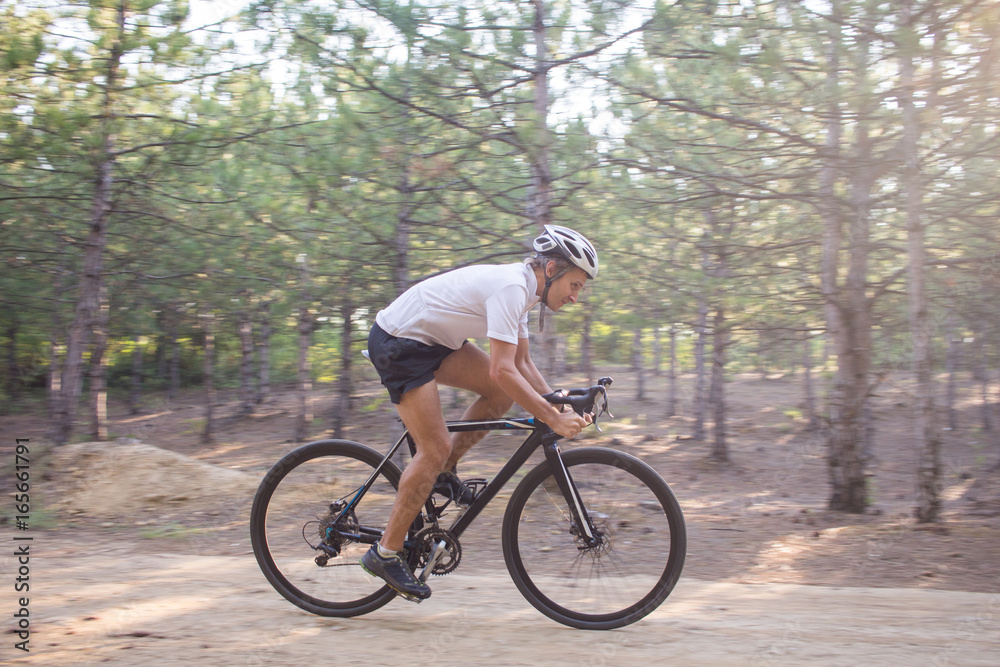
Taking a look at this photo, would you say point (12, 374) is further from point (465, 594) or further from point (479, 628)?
point (479, 628)

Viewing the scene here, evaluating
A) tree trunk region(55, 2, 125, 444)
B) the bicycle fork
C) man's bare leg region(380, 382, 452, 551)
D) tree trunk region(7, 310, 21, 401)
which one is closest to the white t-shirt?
man's bare leg region(380, 382, 452, 551)

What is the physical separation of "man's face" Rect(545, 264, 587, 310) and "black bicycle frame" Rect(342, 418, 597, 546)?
59 centimetres

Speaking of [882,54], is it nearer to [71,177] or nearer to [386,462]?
[386,462]

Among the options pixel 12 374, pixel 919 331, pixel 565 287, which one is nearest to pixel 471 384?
pixel 565 287

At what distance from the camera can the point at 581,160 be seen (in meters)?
7.11

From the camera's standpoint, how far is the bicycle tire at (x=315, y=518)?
3658 millimetres

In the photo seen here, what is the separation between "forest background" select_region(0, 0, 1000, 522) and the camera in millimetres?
6117

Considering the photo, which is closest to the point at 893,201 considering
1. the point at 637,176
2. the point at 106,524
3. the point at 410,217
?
the point at 637,176

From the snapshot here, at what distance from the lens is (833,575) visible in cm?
481

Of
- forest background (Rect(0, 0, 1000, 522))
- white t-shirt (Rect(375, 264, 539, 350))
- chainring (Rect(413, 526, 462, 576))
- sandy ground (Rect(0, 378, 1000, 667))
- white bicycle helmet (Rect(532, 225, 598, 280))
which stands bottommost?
sandy ground (Rect(0, 378, 1000, 667))

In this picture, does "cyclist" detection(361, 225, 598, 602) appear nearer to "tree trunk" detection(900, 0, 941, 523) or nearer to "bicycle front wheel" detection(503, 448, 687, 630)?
"bicycle front wheel" detection(503, 448, 687, 630)

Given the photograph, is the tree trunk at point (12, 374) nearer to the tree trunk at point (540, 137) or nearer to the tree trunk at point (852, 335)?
the tree trunk at point (540, 137)

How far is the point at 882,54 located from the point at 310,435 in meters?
15.2

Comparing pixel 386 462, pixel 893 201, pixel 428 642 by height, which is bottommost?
pixel 428 642
